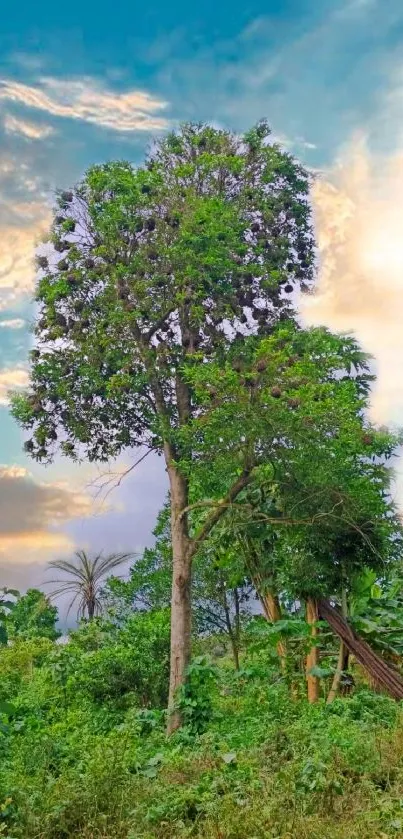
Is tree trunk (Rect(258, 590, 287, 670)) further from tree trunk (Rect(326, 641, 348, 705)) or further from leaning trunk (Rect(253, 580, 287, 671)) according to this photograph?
tree trunk (Rect(326, 641, 348, 705))

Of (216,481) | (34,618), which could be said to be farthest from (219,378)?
(34,618)

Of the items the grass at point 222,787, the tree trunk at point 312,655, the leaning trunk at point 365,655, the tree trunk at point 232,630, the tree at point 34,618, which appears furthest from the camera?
the tree at point 34,618

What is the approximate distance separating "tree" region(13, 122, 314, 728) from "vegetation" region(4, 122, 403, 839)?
41 millimetres

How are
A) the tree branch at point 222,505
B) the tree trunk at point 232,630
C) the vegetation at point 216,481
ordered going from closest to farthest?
1. the vegetation at point 216,481
2. the tree branch at point 222,505
3. the tree trunk at point 232,630

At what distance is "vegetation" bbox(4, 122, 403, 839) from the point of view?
826 cm

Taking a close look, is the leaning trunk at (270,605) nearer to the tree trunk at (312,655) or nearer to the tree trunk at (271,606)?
the tree trunk at (271,606)

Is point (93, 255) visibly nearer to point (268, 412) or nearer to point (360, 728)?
point (268, 412)

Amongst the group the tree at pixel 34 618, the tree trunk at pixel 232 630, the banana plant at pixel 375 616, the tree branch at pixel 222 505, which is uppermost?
the tree at pixel 34 618

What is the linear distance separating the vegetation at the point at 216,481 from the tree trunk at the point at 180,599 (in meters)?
0.03

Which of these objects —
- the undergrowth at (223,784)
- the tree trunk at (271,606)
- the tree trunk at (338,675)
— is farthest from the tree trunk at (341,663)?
the undergrowth at (223,784)

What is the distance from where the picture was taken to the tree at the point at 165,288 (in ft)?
43.7

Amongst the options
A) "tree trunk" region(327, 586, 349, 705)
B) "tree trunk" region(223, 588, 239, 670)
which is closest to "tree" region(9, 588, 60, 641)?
"tree trunk" region(223, 588, 239, 670)

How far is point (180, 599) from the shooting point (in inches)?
502

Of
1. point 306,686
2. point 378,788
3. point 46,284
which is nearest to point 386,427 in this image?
point 306,686
